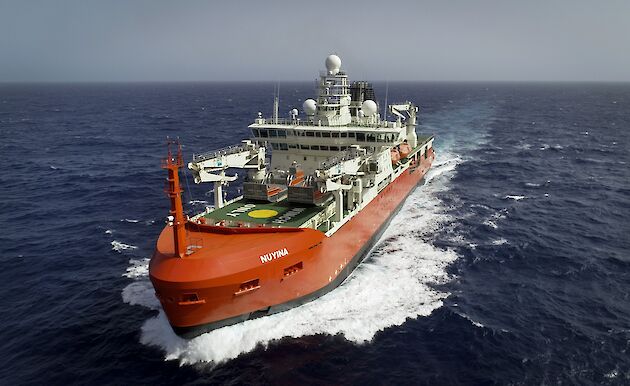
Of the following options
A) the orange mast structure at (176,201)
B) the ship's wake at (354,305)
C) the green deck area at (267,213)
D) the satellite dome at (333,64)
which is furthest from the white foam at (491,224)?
the orange mast structure at (176,201)

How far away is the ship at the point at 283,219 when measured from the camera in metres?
20.3

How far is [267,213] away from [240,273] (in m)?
8.12

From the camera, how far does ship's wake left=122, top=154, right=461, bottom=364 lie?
2141cm

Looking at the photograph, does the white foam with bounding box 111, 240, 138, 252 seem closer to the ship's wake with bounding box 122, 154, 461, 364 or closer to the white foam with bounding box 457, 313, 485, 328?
the ship's wake with bounding box 122, 154, 461, 364

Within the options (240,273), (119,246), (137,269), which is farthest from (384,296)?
(119,246)

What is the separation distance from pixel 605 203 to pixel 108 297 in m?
45.6

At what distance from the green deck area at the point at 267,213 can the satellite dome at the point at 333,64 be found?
48.6 feet

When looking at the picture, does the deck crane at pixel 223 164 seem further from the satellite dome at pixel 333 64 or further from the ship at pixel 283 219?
the satellite dome at pixel 333 64

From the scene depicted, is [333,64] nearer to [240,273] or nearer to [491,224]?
[491,224]

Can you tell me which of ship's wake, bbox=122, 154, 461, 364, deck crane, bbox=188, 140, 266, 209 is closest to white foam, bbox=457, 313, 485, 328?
ship's wake, bbox=122, 154, 461, 364

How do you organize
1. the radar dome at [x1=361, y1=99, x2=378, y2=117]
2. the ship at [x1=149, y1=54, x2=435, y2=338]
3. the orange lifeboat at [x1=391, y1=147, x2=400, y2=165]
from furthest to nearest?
the orange lifeboat at [x1=391, y1=147, x2=400, y2=165], the radar dome at [x1=361, y1=99, x2=378, y2=117], the ship at [x1=149, y1=54, x2=435, y2=338]

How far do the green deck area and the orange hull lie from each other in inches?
92.1

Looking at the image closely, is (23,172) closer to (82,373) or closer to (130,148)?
(130,148)

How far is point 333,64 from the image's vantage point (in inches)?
1553
